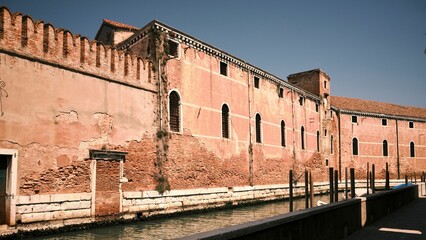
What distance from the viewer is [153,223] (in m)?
11.2

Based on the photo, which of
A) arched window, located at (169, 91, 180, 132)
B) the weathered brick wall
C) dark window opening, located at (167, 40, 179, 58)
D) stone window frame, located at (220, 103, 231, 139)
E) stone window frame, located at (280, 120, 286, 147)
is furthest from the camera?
stone window frame, located at (280, 120, 286, 147)

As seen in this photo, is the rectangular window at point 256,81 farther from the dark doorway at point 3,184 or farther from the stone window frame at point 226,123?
the dark doorway at point 3,184

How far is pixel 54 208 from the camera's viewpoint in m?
9.19

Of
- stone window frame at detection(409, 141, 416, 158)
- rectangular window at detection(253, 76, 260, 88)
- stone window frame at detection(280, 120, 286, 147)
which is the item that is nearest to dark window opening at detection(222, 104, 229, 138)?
rectangular window at detection(253, 76, 260, 88)

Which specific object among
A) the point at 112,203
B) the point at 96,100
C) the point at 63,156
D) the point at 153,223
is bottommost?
the point at 153,223

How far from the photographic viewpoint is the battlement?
8852mm

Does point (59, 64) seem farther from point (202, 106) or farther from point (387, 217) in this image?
point (387, 217)

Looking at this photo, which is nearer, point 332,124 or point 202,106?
point 202,106

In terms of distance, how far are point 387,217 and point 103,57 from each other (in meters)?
9.44

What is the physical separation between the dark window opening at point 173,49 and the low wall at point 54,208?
6.19m

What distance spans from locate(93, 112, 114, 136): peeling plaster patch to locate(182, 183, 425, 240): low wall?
727 cm

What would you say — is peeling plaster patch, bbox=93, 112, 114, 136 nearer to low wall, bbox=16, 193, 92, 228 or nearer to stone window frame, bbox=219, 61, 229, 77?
low wall, bbox=16, 193, 92, 228

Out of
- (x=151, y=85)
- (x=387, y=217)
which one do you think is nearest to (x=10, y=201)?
(x=151, y=85)

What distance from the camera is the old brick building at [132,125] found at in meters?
8.87
